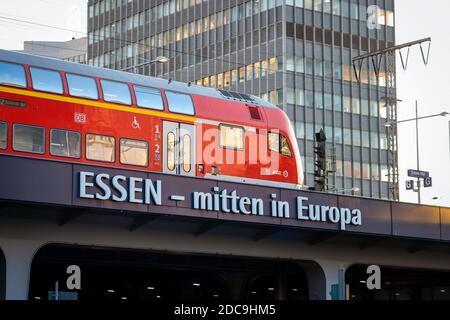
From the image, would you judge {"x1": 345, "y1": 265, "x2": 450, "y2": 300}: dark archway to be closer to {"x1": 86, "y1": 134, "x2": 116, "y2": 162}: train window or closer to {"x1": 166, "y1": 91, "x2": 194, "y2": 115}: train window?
{"x1": 166, "y1": 91, "x2": 194, "y2": 115}: train window

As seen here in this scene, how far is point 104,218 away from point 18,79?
6589 mm

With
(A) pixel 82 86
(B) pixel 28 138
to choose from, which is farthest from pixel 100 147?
(B) pixel 28 138

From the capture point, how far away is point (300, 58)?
108 meters

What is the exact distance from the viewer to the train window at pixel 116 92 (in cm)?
3519

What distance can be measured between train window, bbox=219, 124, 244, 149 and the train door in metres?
1.56

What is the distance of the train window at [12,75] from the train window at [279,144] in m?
11.7

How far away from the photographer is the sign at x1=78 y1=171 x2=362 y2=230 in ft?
87.2

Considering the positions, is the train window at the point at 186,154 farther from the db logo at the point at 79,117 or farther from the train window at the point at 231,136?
the db logo at the point at 79,117

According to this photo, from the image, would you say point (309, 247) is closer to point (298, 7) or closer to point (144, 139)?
point (144, 139)

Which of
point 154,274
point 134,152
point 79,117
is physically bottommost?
point 154,274

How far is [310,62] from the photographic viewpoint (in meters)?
109

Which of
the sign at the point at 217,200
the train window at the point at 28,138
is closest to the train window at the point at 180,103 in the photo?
the train window at the point at 28,138

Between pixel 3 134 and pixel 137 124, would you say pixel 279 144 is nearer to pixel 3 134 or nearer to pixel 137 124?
pixel 137 124

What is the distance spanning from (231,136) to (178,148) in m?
2.88
